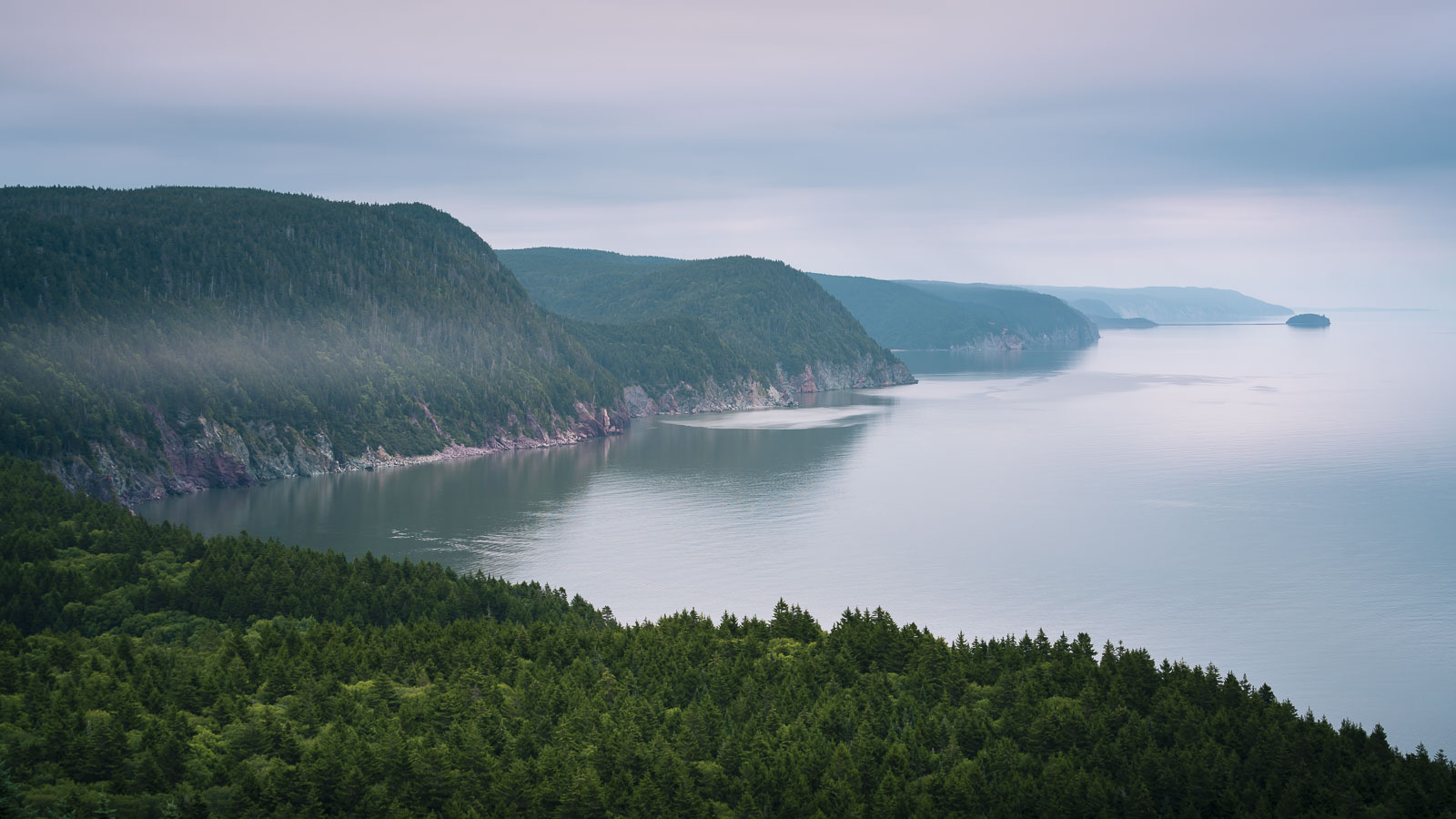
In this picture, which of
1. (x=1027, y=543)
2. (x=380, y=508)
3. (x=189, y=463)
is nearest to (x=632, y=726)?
(x=1027, y=543)

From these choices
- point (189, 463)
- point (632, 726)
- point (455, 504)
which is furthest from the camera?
point (189, 463)

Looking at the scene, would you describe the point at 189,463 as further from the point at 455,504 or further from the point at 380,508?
the point at 455,504

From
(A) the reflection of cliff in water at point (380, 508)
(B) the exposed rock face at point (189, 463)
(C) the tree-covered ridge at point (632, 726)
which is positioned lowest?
(C) the tree-covered ridge at point (632, 726)

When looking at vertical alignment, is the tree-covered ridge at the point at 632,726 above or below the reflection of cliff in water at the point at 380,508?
below

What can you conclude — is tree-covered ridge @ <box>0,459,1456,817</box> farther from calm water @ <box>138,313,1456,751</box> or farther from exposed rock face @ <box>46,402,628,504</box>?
exposed rock face @ <box>46,402,628,504</box>

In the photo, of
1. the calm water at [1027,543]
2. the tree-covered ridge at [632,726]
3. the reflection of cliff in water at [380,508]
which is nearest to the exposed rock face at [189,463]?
the reflection of cliff in water at [380,508]

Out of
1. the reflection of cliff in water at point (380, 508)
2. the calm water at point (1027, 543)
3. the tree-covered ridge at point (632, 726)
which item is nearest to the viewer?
the tree-covered ridge at point (632, 726)

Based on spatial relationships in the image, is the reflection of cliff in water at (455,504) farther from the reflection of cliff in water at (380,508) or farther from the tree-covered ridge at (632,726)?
the tree-covered ridge at (632,726)

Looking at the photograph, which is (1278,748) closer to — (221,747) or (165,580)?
(221,747)

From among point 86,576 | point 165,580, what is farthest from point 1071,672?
point 86,576
